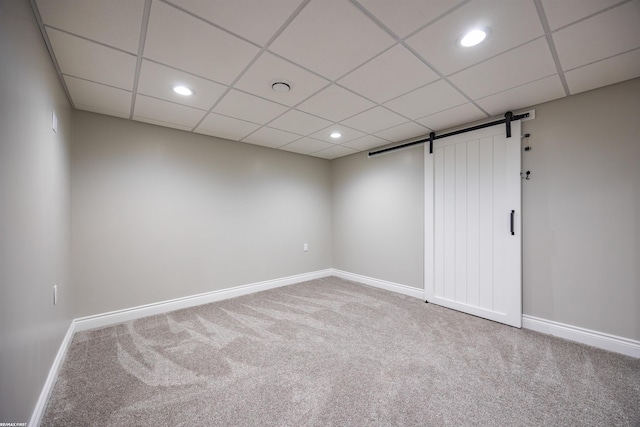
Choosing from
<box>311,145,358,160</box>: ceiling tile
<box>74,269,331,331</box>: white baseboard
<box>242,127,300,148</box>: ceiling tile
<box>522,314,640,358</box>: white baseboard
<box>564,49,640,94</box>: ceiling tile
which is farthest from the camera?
<box>311,145,358,160</box>: ceiling tile

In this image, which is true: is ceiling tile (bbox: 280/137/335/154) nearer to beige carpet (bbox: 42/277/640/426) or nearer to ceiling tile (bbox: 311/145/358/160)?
ceiling tile (bbox: 311/145/358/160)

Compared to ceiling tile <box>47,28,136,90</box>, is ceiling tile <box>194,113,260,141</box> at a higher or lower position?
lower

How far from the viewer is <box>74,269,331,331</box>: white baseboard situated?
2.85 m

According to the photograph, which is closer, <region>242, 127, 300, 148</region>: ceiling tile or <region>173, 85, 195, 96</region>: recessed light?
<region>173, 85, 195, 96</region>: recessed light

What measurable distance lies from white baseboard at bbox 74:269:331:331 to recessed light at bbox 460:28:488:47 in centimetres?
390

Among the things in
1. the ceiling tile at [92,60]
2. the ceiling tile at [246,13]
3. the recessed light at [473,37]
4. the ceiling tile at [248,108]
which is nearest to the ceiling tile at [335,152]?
the ceiling tile at [248,108]

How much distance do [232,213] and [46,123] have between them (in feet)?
7.58

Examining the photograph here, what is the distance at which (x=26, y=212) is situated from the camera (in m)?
1.45

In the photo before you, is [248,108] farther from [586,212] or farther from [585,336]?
[585,336]

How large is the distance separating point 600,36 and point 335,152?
342cm

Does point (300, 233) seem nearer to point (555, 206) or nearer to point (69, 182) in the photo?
point (69, 182)

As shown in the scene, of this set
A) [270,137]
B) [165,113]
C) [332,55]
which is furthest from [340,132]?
[165,113]

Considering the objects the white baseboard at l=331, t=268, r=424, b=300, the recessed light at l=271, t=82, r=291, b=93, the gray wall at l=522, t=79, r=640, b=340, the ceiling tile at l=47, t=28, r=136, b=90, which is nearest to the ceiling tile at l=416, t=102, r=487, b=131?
the gray wall at l=522, t=79, r=640, b=340

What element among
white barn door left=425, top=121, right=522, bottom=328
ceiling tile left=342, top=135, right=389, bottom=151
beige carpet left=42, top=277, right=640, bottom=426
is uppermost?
ceiling tile left=342, top=135, right=389, bottom=151
